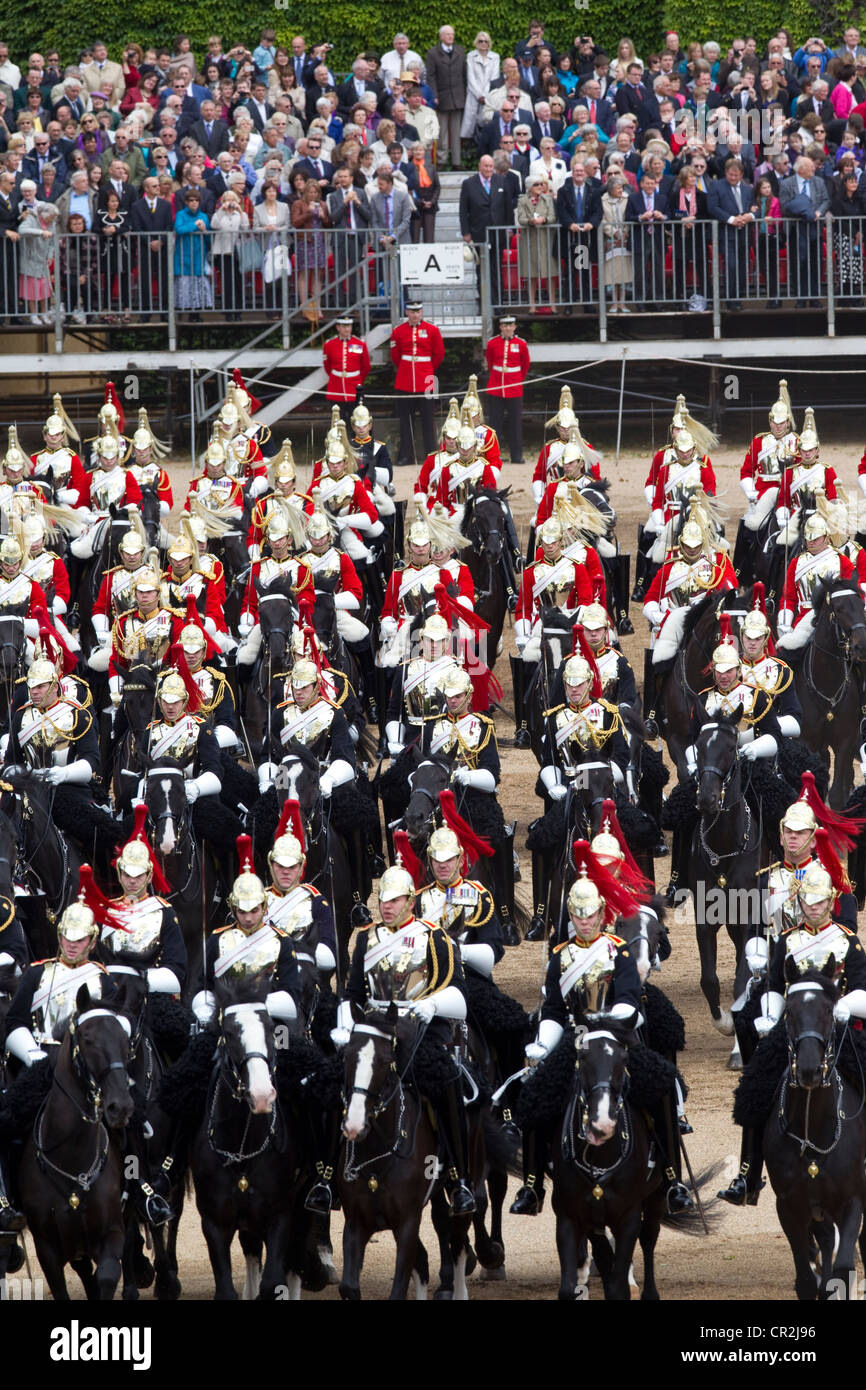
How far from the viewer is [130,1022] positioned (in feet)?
35.5

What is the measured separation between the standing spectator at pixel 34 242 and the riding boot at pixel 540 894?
10.7 meters

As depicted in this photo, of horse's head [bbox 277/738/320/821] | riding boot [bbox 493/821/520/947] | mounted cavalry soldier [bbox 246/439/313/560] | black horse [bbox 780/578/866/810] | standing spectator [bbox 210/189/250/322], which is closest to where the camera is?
horse's head [bbox 277/738/320/821]

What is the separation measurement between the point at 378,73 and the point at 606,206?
12.3 feet

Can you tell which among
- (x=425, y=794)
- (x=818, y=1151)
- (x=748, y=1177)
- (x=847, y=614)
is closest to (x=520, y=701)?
(x=847, y=614)

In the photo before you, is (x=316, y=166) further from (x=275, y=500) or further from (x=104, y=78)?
(x=275, y=500)

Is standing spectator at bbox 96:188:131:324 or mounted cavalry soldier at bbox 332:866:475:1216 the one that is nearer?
mounted cavalry soldier at bbox 332:866:475:1216

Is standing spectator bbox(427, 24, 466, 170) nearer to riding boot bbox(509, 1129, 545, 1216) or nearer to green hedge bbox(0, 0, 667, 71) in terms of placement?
green hedge bbox(0, 0, 667, 71)

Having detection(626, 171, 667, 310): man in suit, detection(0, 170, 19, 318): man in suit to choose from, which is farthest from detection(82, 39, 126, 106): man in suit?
detection(626, 171, 667, 310): man in suit

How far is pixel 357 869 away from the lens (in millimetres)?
14828

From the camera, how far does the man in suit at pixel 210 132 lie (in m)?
24.4

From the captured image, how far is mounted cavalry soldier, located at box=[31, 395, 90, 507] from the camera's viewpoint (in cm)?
1958

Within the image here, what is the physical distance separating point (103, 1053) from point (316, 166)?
1461 cm

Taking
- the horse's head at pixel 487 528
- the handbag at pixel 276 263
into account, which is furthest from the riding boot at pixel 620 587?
the handbag at pixel 276 263

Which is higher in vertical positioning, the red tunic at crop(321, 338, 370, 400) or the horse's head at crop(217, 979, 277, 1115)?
the red tunic at crop(321, 338, 370, 400)
